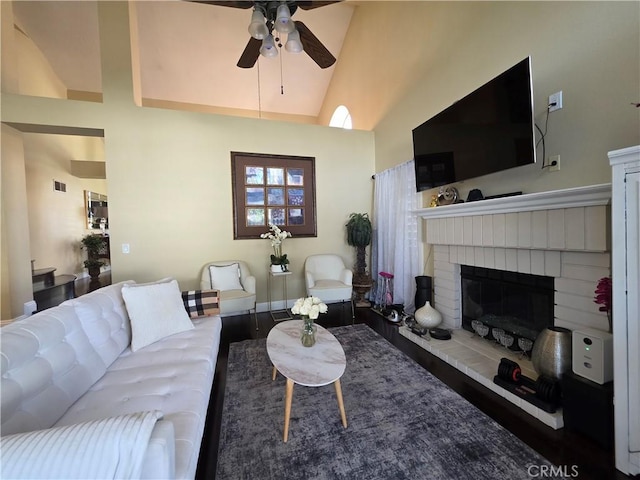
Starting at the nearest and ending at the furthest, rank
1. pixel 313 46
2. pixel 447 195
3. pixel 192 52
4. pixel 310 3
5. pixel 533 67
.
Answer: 1. pixel 533 67
2. pixel 310 3
3. pixel 313 46
4. pixel 447 195
5. pixel 192 52

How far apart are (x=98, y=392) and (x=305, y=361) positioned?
3.58 ft

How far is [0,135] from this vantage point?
3.16 metres

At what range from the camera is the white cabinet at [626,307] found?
1270 mm

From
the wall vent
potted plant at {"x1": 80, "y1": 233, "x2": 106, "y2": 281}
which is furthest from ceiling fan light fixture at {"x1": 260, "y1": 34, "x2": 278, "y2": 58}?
potted plant at {"x1": 80, "y1": 233, "x2": 106, "y2": 281}

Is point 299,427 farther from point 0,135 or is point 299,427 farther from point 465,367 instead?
point 0,135

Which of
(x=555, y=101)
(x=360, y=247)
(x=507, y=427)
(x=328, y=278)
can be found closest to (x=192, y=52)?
(x=360, y=247)

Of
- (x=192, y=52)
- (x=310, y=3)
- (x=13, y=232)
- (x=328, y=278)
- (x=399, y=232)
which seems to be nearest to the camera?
(x=310, y=3)

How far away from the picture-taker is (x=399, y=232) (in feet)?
12.3

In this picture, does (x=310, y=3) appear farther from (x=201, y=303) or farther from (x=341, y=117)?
(x=341, y=117)

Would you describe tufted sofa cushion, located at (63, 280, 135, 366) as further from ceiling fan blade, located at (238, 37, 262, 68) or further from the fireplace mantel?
the fireplace mantel

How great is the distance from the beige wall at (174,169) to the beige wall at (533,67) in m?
1.28

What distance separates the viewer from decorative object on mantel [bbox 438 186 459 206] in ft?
9.53

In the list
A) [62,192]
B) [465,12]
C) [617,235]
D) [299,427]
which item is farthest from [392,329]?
[62,192]

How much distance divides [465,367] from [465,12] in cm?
342
